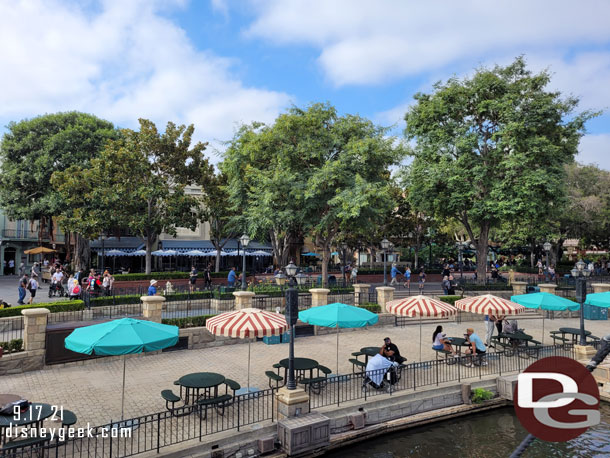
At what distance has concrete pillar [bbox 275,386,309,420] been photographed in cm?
Result: 954

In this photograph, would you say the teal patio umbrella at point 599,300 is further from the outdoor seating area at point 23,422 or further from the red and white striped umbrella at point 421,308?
the outdoor seating area at point 23,422

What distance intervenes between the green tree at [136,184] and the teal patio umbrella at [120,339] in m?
20.2

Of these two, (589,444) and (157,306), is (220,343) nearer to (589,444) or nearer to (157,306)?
(157,306)

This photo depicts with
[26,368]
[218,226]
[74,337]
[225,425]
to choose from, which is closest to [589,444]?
[225,425]

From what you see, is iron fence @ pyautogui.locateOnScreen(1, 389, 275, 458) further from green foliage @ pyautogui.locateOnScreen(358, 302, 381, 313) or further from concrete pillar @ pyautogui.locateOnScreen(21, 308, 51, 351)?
green foliage @ pyautogui.locateOnScreen(358, 302, 381, 313)

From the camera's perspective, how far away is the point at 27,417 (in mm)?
7648

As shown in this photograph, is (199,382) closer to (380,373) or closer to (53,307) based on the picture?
(380,373)

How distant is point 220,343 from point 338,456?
8398mm

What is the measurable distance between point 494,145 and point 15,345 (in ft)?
91.4

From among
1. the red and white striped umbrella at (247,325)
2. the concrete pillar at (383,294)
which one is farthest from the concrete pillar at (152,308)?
the concrete pillar at (383,294)

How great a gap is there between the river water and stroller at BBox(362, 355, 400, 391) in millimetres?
1317

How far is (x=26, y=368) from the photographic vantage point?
12883mm

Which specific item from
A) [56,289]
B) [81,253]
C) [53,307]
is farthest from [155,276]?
[81,253]

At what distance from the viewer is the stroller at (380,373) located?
11.4 m
